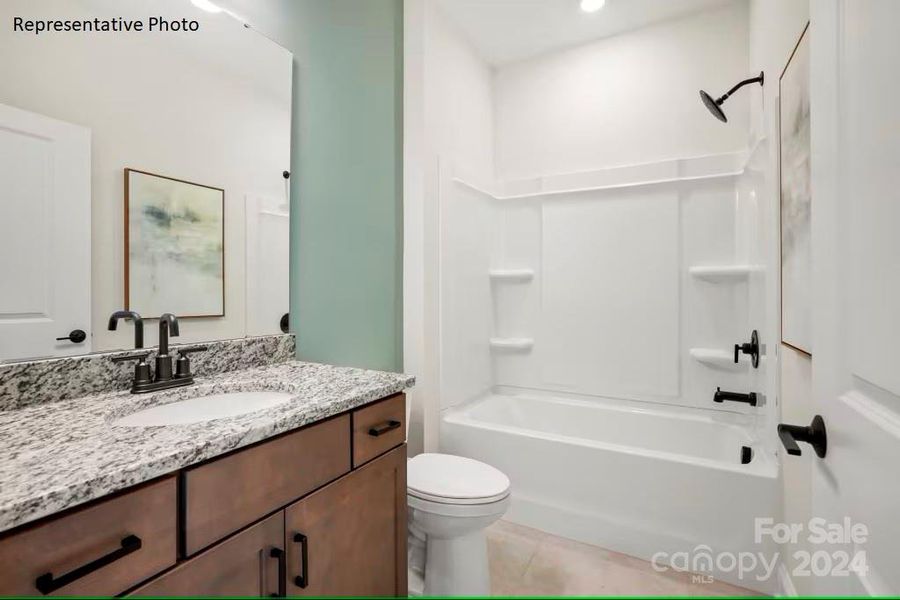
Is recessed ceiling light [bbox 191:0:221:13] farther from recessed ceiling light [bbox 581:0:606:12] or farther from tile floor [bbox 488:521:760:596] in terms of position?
tile floor [bbox 488:521:760:596]

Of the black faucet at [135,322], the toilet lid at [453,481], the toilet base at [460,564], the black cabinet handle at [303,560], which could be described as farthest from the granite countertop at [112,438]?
the toilet base at [460,564]

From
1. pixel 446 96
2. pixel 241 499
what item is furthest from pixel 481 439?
pixel 446 96

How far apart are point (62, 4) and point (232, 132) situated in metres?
0.50

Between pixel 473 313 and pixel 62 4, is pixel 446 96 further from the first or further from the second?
pixel 62 4

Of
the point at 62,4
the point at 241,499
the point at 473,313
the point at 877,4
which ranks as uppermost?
the point at 62,4

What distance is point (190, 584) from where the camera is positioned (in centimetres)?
77

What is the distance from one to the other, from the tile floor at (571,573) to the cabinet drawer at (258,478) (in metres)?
0.98

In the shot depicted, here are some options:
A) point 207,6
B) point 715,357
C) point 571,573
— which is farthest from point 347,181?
point 715,357

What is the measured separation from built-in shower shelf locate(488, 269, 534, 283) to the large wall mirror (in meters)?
1.48

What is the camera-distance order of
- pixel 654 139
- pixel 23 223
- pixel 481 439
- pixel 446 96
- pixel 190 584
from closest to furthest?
pixel 190 584
pixel 23 223
pixel 481 439
pixel 446 96
pixel 654 139

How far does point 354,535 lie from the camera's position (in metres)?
1.16

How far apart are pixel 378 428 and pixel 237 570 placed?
50cm

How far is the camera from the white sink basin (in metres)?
1.08

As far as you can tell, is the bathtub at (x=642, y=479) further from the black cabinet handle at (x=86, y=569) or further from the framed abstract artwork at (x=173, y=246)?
the black cabinet handle at (x=86, y=569)
